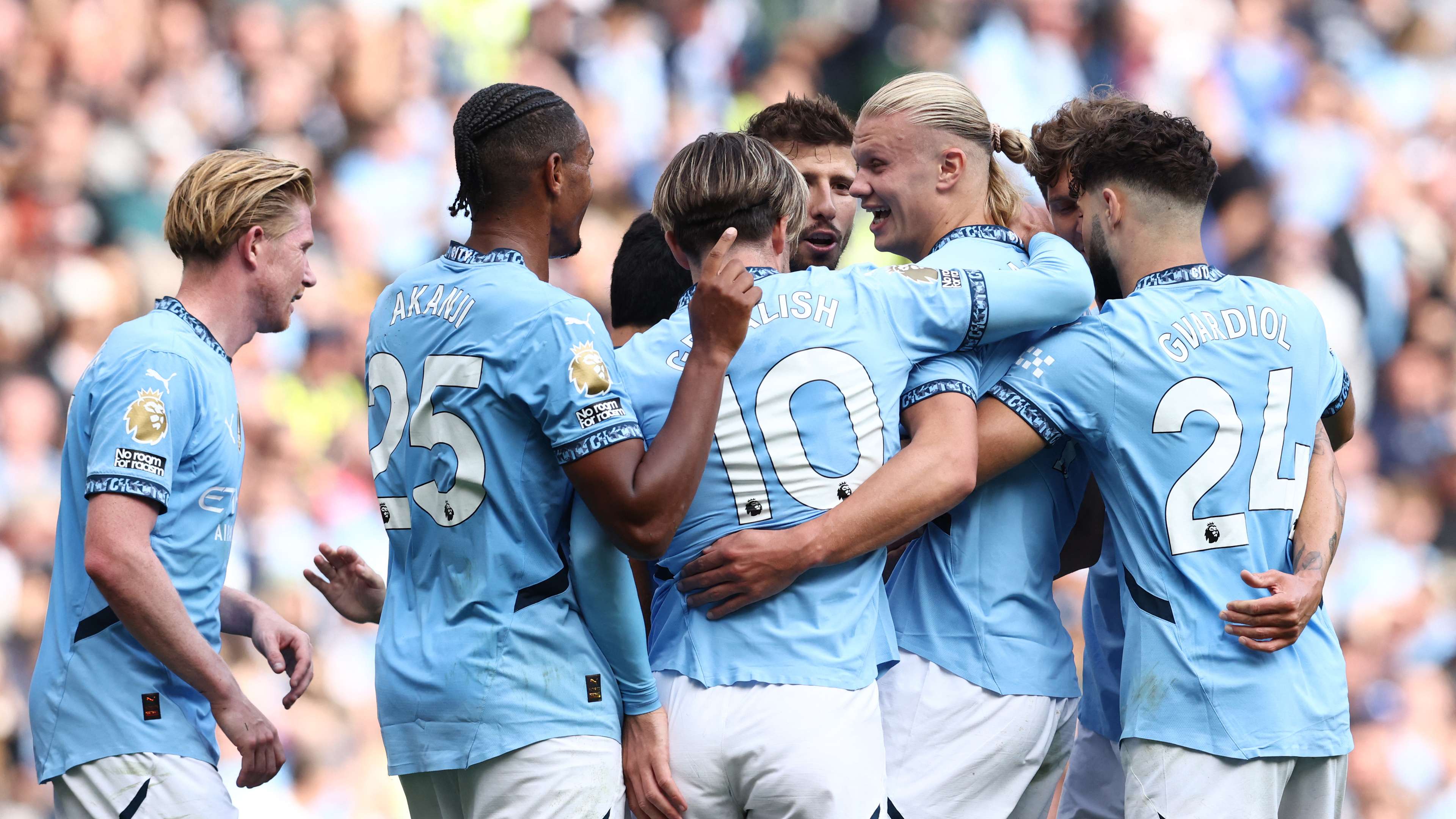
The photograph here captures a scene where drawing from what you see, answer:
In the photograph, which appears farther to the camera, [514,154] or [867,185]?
[867,185]

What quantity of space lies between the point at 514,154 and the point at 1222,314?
1702 millimetres

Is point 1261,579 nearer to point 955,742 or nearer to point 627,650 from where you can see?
point 955,742

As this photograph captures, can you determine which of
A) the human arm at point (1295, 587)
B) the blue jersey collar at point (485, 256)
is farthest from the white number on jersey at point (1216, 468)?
the blue jersey collar at point (485, 256)

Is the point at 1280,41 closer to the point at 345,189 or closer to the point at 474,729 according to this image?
the point at 345,189

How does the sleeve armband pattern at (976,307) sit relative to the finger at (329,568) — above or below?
above

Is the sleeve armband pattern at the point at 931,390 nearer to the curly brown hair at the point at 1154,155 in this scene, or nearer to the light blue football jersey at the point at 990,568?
the light blue football jersey at the point at 990,568

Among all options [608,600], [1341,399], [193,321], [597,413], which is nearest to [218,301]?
[193,321]

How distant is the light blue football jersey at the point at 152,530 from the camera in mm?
2867

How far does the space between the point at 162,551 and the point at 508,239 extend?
3.51ft

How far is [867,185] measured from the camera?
3.54 meters

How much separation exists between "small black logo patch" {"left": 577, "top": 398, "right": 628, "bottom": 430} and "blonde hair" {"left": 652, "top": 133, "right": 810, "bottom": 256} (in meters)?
0.54

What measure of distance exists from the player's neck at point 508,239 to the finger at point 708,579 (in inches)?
28.2

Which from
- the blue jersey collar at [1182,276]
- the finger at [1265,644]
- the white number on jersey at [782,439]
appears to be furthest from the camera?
the blue jersey collar at [1182,276]

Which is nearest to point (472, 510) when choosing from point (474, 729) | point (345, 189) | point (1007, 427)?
point (474, 729)
